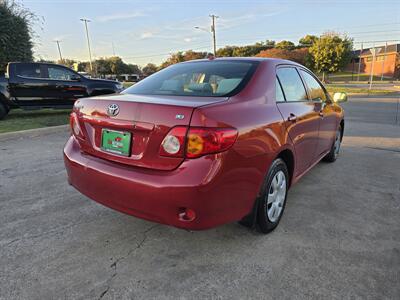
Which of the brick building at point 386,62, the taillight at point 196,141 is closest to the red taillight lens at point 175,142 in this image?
the taillight at point 196,141

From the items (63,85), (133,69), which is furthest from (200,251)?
(133,69)

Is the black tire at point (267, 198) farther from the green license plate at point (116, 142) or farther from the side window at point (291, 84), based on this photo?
the green license plate at point (116, 142)

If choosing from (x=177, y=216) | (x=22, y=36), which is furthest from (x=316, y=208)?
(x=22, y=36)

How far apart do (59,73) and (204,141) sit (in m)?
8.87

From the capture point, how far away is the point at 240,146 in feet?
6.66

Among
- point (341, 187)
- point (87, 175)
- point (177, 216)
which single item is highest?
point (87, 175)

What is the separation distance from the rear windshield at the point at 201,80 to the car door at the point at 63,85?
22.9 feet

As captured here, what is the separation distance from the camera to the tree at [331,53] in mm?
36031

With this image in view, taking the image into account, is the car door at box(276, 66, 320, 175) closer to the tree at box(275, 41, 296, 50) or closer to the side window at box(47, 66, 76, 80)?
the side window at box(47, 66, 76, 80)

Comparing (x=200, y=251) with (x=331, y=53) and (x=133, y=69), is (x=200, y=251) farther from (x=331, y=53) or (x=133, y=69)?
(x=133, y=69)

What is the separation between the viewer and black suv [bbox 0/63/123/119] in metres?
8.29

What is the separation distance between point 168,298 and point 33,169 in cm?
342

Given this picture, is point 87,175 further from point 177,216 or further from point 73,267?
point 177,216

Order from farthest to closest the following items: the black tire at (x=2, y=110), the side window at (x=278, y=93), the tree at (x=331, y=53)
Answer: the tree at (x=331, y=53), the black tire at (x=2, y=110), the side window at (x=278, y=93)
